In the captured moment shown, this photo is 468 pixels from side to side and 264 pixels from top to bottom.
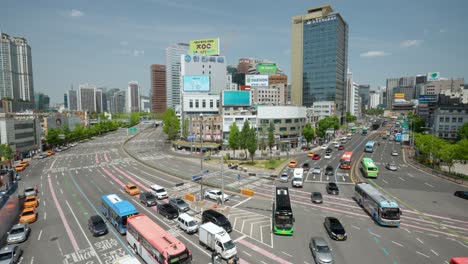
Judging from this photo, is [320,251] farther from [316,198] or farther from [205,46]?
[205,46]

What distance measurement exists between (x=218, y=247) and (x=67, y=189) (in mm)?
38339

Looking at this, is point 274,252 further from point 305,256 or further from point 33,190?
point 33,190

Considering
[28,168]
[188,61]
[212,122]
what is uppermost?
[188,61]

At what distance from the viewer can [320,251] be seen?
72.7 ft

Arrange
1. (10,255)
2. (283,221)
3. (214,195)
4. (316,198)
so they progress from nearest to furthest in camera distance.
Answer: (10,255) → (283,221) → (316,198) → (214,195)

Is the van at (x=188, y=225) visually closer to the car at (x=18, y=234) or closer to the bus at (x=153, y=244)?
the bus at (x=153, y=244)

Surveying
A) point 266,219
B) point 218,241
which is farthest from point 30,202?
point 266,219

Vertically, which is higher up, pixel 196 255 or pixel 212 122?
pixel 212 122

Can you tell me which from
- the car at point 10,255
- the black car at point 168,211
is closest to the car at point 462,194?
the black car at point 168,211

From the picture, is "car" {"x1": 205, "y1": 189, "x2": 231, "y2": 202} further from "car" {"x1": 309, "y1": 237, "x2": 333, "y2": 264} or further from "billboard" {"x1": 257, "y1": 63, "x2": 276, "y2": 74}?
"billboard" {"x1": 257, "y1": 63, "x2": 276, "y2": 74}

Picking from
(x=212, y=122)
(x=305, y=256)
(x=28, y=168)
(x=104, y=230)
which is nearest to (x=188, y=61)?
(x=212, y=122)

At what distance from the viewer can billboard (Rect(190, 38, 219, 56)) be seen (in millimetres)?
136250

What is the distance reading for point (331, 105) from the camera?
516 ft

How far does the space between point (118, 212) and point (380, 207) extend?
31.2 metres
